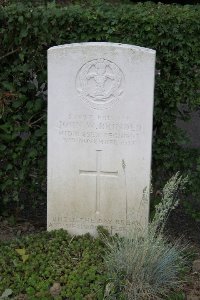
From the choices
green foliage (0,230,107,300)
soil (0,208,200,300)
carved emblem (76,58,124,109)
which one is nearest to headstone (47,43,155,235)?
carved emblem (76,58,124,109)

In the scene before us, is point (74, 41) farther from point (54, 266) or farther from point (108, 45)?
point (54, 266)

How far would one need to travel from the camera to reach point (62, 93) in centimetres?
436

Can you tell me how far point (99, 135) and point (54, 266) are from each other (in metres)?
1.05

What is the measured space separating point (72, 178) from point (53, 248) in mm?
575

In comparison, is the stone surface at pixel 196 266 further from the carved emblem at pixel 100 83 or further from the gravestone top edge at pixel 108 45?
the gravestone top edge at pixel 108 45

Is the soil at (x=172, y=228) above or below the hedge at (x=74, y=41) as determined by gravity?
below

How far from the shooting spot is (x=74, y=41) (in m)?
4.66

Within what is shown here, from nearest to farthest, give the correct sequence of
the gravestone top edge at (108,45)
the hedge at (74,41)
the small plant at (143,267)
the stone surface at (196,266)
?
1. the small plant at (143,267)
2. the gravestone top edge at (108,45)
3. the stone surface at (196,266)
4. the hedge at (74,41)

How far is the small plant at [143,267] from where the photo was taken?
3758 mm

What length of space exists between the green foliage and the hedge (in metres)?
0.78

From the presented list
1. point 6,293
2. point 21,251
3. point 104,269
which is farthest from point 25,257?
A: point 104,269

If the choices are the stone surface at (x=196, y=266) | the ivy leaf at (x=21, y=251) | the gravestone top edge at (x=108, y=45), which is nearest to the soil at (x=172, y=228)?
the stone surface at (x=196, y=266)

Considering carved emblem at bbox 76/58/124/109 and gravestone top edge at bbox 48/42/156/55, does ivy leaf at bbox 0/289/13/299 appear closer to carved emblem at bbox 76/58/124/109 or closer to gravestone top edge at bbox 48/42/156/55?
carved emblem at bbox 76/58/124/109

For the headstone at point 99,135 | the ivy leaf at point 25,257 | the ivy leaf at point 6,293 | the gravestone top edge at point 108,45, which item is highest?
the gravestone top edge at point 108,45
